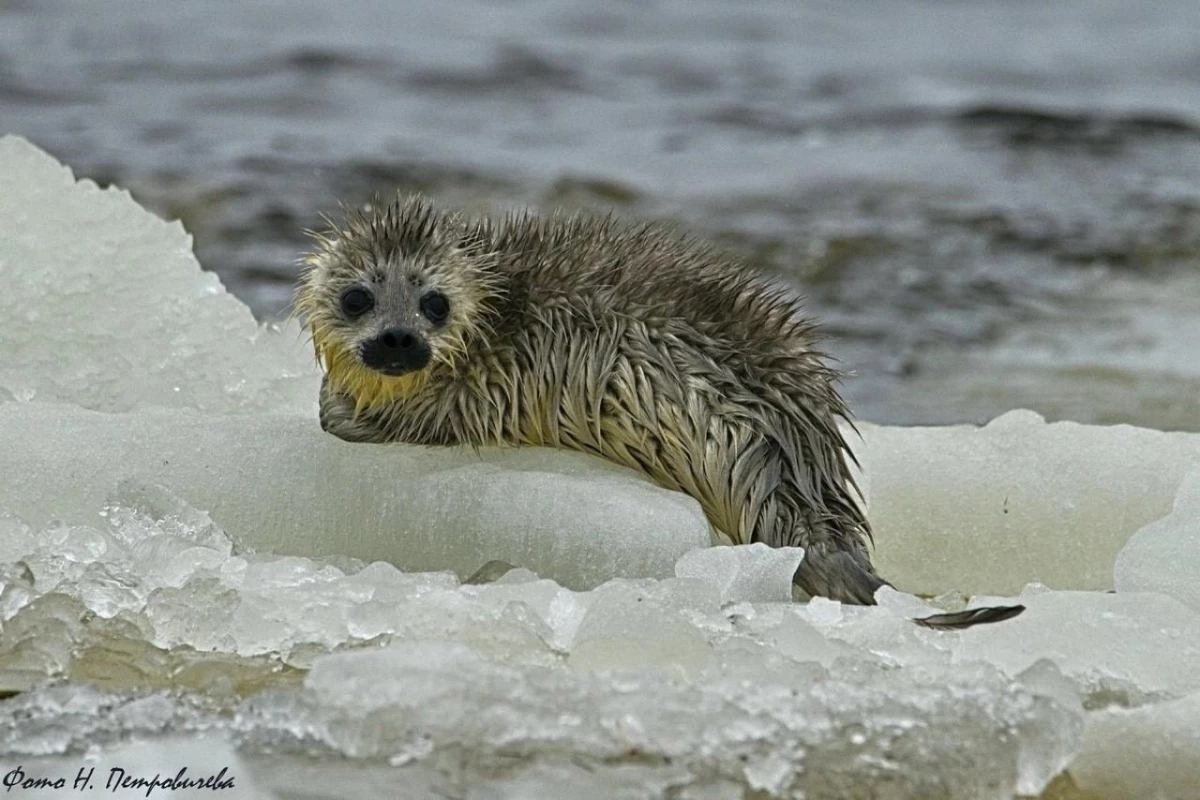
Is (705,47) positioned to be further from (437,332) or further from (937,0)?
(437,332)

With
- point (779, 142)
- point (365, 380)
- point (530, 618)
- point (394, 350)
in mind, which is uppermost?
point (394, 350)

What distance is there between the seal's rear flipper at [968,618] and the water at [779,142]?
2591 millimetres

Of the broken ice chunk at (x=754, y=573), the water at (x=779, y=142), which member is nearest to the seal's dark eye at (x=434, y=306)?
the broken ice chunk at (x=754, y=573)

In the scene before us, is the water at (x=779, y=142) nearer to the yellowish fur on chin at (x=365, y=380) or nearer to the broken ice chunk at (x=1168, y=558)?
the broken ice chunk at (x=1168, y=558)

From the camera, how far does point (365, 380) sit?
12.4 feet

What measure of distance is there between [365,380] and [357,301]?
0.19 meters

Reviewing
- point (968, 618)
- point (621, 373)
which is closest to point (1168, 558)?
point (968, 618)

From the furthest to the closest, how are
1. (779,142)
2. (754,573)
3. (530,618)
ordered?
(779,142)
(754,573)
(530,618)

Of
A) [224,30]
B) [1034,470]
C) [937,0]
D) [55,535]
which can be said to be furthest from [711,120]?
[55,535]

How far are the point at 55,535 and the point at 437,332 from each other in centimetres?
81

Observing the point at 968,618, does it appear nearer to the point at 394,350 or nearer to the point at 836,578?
the point at 836,578

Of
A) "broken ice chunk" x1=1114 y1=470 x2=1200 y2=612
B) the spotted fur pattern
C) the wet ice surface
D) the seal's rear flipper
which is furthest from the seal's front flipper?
"broken ice chunk" x1=1114 y1=470 x2=1200 y2=612

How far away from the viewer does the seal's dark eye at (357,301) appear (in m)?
3.66

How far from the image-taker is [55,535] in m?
3.49
